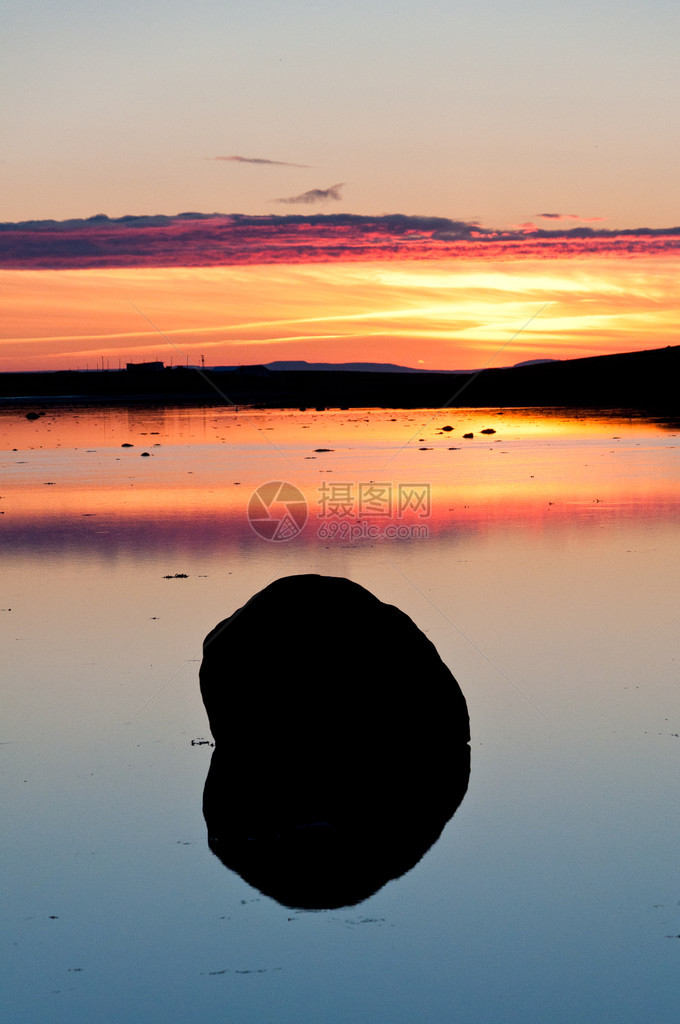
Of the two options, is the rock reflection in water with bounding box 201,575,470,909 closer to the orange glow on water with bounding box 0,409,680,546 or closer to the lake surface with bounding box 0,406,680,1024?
the lake surface with bounding box 0,406,680,1024

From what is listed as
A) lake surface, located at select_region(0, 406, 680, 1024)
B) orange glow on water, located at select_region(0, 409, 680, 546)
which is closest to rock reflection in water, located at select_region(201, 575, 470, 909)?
lake surface, located at select_region(0, 406, 680, 1024)

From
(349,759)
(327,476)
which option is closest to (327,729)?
(349,759)

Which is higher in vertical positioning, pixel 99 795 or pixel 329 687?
pixel 329 687

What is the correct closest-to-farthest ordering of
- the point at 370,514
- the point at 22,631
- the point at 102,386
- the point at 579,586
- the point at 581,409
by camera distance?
1. the point at 22,631
2. the point at 579,586
3. the point at 370,514
4. the point at 581,409
5. the point at 102,386

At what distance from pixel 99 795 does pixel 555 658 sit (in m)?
3.82

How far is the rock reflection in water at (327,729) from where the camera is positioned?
554 cm

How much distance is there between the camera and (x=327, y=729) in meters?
6.12

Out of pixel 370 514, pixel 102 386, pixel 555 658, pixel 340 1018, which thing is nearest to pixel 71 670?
pixel 555 658

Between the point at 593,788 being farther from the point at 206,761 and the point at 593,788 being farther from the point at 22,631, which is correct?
the point at 22,631

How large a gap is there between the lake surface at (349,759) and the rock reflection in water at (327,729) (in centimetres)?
10

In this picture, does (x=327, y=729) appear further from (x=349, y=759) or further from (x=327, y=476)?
(x=327, y=476)

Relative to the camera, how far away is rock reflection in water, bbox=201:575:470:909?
18.2ft

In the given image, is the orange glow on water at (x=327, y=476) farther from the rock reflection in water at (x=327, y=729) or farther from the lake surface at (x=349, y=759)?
the rock reflection in water at (x=327, y=729)

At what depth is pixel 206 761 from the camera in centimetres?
654
